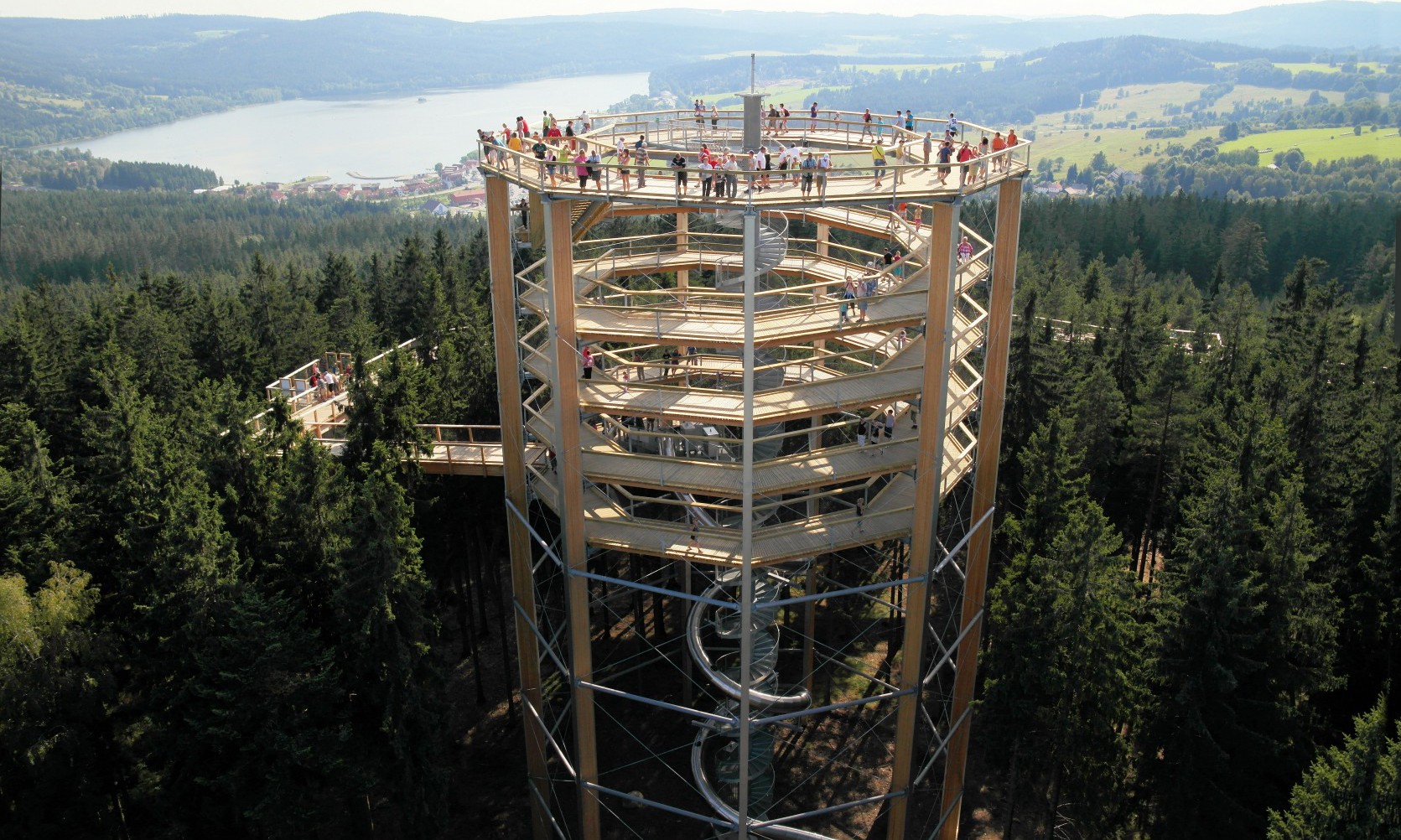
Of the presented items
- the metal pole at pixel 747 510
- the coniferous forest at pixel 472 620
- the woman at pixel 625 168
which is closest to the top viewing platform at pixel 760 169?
the woman at pixel 625 168

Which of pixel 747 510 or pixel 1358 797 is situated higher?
pixel 747 510

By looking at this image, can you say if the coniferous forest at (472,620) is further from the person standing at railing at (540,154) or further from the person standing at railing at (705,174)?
the person standing at railing at (705,174)

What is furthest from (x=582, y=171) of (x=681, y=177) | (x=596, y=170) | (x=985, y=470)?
(x=985, y=470)

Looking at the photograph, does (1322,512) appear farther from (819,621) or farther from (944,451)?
(819,621)

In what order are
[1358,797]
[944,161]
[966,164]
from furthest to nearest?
[944,161]
[966,164]
[1358,797]

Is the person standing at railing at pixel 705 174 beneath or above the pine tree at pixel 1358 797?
above

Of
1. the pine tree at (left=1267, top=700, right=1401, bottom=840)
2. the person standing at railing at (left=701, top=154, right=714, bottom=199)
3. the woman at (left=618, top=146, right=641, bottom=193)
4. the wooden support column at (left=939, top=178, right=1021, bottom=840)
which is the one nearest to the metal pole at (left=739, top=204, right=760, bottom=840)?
the person standing at railing at (left=701, top=154, right=714, bottom=199)

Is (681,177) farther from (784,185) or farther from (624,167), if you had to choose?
(784,185)
